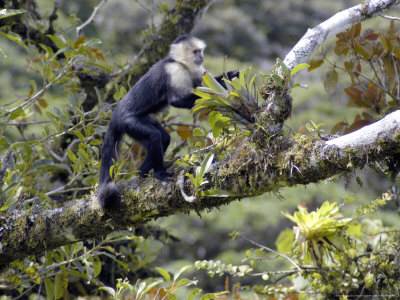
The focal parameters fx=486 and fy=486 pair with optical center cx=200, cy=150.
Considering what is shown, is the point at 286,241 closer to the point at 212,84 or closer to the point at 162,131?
the point at 162,131

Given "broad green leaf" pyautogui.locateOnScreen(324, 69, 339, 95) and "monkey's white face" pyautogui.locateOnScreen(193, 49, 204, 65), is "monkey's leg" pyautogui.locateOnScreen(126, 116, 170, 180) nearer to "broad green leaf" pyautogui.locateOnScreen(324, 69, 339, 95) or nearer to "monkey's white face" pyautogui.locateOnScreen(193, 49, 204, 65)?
"monkey's white face" pyautogui.locateOnScreen(193, 49, 204, 65)

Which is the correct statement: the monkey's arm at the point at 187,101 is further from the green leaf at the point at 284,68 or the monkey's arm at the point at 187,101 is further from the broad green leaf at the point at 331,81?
the green leaf at the point at 284,68

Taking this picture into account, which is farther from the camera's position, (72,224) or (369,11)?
(72,224)

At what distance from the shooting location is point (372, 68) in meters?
3.63

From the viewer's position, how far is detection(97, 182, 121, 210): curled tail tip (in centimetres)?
289

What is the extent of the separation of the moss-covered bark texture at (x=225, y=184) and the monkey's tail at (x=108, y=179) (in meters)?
0.06

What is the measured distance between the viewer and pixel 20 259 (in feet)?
10.7

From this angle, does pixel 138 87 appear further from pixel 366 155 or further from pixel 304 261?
pixel 366 155

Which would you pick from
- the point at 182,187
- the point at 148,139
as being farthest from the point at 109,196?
the point at 148,139

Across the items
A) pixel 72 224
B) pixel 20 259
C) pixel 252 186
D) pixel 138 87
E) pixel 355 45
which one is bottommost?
pixel 20 259

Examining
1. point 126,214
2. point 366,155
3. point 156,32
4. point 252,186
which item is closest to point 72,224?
point 126,214

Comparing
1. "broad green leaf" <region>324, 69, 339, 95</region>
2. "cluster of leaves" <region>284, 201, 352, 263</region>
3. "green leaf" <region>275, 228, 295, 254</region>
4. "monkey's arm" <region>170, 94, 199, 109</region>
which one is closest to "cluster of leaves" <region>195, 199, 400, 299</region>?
"cluster of leaves" <region>284, 201, 352, 263</region>

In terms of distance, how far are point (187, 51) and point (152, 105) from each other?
0.71 meters

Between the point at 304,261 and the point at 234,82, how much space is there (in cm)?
141
